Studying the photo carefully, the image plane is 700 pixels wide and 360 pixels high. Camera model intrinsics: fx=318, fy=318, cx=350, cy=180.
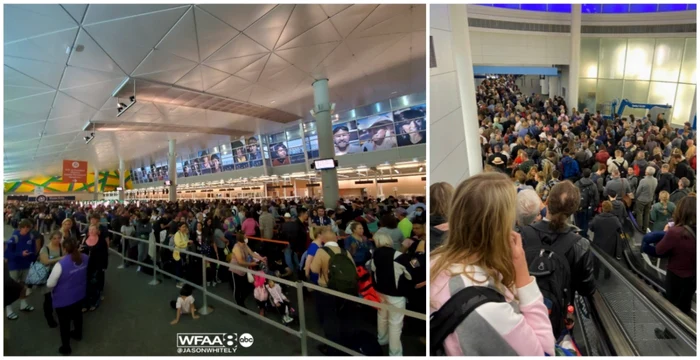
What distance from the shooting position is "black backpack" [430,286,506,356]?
76cm

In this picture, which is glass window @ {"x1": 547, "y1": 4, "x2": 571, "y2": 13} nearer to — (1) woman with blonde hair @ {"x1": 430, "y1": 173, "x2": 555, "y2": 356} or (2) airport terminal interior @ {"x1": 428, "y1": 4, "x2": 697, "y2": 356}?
(2) airport terminal interior @ {"x1": 428, "y1": 4, "x2": 697, "y2": 356}

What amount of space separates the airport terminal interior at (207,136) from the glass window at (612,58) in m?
10.4

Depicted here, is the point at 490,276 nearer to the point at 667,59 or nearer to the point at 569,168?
the point at 569,168

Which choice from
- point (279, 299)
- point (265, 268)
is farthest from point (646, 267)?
point (265, 268)

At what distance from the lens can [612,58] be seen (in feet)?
46.7

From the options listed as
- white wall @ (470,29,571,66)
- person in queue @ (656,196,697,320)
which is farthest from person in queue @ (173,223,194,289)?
white wall @ (470,29,571,66)

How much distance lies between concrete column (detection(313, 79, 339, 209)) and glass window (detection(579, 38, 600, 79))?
13.2 m

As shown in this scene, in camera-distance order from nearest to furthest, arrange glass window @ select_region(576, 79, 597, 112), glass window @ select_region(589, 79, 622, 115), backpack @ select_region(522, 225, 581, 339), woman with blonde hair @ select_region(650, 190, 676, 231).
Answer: backpack @ select_region(522, 225, 581, 339), woman with blonde hair @ select_region(650, 190, 676, 231), glass window @ select_region(589, 79, 622, 115), glass window @ select_region(576, 79, 597, 112)

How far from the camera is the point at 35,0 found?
2395 mm

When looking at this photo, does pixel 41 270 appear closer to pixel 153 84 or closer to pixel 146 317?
pixel 146 317

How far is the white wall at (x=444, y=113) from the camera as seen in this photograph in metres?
1.72

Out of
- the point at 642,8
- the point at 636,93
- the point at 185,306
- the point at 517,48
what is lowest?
the point at 185,306

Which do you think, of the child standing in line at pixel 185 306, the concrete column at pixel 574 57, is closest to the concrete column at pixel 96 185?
the child standing in line at pixel 185 306

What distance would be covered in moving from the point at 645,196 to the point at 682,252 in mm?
2399
